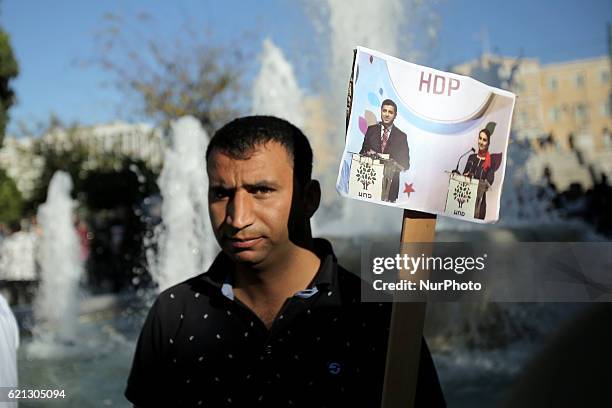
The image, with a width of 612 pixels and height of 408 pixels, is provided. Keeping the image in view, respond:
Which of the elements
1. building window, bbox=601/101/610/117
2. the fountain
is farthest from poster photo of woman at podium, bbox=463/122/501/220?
building window, bbox=601/101/610/117

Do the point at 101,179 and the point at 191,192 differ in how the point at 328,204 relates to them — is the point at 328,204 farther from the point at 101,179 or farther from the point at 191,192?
the point at 101,179

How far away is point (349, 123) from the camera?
1.54 metres

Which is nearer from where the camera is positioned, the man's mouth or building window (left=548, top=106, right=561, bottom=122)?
the man's mouth

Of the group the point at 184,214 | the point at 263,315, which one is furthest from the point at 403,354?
the point at 184,214

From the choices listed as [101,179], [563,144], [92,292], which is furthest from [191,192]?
[563,144]

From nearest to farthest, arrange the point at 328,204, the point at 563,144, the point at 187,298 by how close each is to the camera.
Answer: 1. the point at 187,298
2. the point at 328,204
3. the point at 563,144

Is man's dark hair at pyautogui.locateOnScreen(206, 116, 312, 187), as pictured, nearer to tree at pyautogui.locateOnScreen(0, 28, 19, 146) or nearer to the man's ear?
the man's ear

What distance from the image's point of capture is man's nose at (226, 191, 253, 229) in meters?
1.58

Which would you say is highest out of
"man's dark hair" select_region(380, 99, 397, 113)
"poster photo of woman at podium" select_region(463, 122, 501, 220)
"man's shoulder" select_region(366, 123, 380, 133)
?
"man's dark hair" select_region(380, 99, 397, 113)

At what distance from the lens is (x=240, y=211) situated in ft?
5.20

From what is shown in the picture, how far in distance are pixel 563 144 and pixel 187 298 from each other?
2220 inches

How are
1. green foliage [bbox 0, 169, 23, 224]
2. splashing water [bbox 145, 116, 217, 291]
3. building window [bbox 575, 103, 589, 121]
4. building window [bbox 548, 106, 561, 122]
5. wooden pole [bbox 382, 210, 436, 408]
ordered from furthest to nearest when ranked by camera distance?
building window [bbox 548, 106, 561, 122], building window [bbox 575, 103, 589, 121], green foliage [bbox 0, 169, 23, 224], splashing water [bbox 145, 116, 217, 291], wooden pole [bbox 382, 210, 436, 408]

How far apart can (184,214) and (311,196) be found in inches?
206

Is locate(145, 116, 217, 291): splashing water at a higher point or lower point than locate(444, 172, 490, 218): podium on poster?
lower
